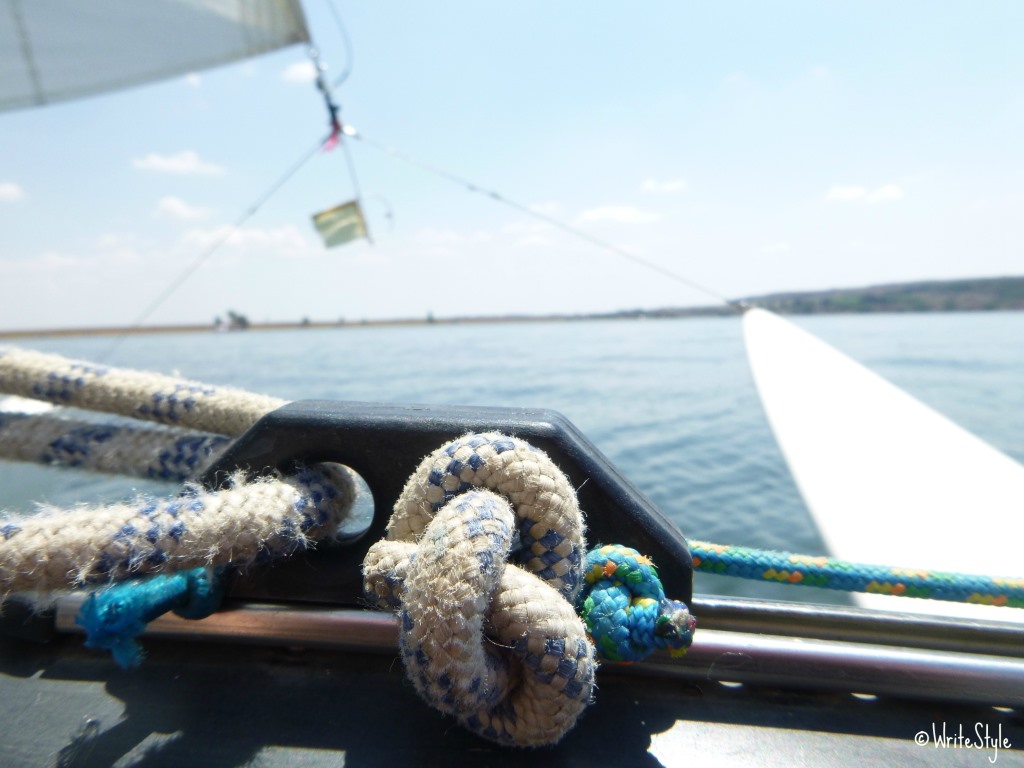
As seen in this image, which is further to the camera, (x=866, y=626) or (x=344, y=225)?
(x=344, y=225)

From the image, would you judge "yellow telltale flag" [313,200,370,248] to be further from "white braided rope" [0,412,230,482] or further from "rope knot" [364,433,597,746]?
"rope knot" [364,433,597,746]

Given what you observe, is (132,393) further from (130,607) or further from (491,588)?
(491,588)

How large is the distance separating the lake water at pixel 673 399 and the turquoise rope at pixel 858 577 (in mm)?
1005

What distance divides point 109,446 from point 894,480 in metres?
2.31

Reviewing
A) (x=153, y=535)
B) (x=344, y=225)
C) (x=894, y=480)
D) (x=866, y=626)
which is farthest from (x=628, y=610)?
(x=344, y=225)

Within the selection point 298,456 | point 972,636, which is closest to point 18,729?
point 298,456

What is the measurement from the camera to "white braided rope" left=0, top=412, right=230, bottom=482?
1.07m

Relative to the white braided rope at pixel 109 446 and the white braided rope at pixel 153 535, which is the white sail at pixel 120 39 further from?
the white braided rope at pixel 153 535

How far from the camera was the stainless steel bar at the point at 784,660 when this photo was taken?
0.75 m

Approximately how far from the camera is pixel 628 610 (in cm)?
70

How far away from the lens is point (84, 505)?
728mm

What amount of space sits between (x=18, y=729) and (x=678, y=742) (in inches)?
27.4

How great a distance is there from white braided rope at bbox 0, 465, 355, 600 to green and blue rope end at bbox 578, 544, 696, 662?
34cm

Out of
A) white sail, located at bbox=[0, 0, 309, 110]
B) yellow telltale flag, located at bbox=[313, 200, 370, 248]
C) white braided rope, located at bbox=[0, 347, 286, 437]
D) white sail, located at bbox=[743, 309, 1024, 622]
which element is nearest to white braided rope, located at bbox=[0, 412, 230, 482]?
white braided rope, located at bbox=[0, 347, 286, 437]
